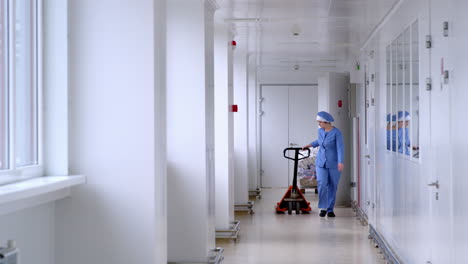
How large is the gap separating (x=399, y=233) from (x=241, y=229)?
3.18 m

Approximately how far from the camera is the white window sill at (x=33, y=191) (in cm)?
271

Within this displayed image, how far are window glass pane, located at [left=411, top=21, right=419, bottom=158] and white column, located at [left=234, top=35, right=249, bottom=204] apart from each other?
5351mm

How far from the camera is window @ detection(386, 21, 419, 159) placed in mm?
5348

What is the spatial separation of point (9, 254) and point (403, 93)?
431 centimetres

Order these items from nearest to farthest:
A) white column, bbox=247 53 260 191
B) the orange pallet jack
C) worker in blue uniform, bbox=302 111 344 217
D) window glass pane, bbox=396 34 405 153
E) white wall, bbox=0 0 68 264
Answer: white wall, bbox=0 0 68 264, window glass pane, bbox=396 34 405 153, worker in blue uniform, bbox=302 111 344 217, the orange pallet jack, white column, bbox=247 53 260 191

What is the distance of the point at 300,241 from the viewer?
7926mm

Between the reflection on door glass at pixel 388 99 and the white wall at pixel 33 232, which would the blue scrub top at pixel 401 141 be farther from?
the white wall at pixel 33 232

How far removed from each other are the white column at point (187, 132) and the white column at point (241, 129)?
4691 millimetres

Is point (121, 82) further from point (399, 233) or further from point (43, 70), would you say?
point (399, 233)

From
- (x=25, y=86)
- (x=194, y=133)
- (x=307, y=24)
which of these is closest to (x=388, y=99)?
(x=307, y=24)

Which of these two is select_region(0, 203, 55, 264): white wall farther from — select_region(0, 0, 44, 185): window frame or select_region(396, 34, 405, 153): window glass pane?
select_region(396, 34, 405, 153): window glass pane

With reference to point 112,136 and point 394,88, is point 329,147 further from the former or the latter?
point 112,136

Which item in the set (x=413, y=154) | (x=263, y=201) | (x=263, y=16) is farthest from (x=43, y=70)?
(x=263, y=201)

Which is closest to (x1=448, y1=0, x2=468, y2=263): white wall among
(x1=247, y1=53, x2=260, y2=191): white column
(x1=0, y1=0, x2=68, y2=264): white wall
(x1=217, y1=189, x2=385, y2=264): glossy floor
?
(x1=0, y1=0, x2=68, y2=264): white wall
